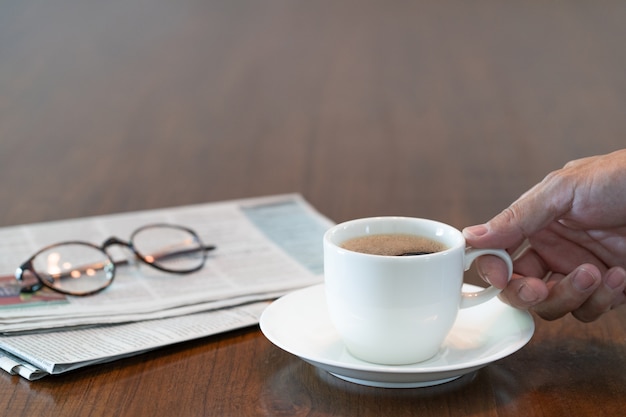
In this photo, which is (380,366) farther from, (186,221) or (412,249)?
(186,221)

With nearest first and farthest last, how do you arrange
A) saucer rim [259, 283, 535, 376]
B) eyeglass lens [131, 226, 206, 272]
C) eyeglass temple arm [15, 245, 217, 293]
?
saucer rim [259, 283, 535, 376], eyeglass temple arm [15, 245, 217, 293], eyeglass lens [131, 226, 206, 272]

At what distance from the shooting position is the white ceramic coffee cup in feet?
2.45

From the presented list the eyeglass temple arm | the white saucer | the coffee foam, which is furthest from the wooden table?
the eyeglass temple arm

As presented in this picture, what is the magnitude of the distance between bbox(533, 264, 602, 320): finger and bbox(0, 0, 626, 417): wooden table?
1.2 inches

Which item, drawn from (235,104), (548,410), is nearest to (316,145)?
(235,104)

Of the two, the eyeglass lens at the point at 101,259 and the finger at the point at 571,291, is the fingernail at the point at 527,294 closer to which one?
the finger at the point at 571,291

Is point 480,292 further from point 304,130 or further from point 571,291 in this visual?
point 304,130

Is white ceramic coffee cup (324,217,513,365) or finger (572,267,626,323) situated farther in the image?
finger (572,267,626,323)

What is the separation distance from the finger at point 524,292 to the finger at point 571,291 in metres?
0.03

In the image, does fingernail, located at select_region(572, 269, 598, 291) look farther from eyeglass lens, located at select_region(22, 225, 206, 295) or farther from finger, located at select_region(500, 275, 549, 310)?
eyeglass lens, located at select_region(22, 225, 206, 295)

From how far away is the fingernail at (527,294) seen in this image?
0.86 metres

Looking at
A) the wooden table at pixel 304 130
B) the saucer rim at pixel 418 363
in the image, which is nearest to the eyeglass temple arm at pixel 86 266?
the wooden table at pixel 304 130

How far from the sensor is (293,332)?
0.85 meters

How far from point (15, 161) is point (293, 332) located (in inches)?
42.6
